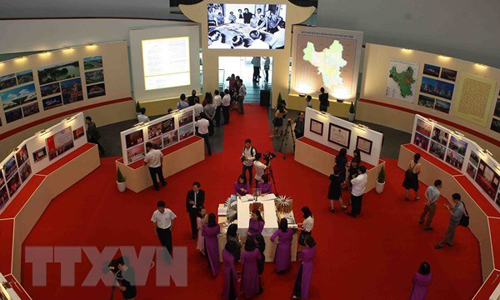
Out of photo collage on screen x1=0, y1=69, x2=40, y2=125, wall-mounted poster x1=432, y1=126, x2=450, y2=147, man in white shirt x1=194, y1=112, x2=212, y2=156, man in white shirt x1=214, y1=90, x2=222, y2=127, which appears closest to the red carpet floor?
man in white shirt x1=194, y1=112, x2=212, y2=156

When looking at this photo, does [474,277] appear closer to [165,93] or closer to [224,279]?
[224,279]

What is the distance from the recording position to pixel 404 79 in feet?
52.4

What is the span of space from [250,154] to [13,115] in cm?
701

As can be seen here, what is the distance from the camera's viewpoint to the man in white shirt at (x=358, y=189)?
1080 centimetres

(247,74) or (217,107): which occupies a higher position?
(247,74)

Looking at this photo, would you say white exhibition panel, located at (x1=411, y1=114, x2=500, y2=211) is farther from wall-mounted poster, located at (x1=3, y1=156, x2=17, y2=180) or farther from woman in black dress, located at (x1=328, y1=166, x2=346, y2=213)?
wall-mounted poster, located at (x1=3, y1=156, x2=17, y2=180)

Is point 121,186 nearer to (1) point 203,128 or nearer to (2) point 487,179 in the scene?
(1) point 203,128

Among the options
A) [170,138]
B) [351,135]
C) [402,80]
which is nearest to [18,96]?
[170,138]

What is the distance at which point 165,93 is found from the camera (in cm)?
1706

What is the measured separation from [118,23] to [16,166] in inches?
272

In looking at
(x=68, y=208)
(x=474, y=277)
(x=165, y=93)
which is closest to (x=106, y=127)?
(x=165, y=93)

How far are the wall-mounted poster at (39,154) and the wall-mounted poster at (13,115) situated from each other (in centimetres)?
275

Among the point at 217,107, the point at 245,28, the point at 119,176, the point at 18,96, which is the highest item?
the point at 245,28

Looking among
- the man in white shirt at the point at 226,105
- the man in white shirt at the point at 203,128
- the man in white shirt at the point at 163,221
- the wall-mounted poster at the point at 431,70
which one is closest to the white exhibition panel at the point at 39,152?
the man in white shirt at the point at 203,128
